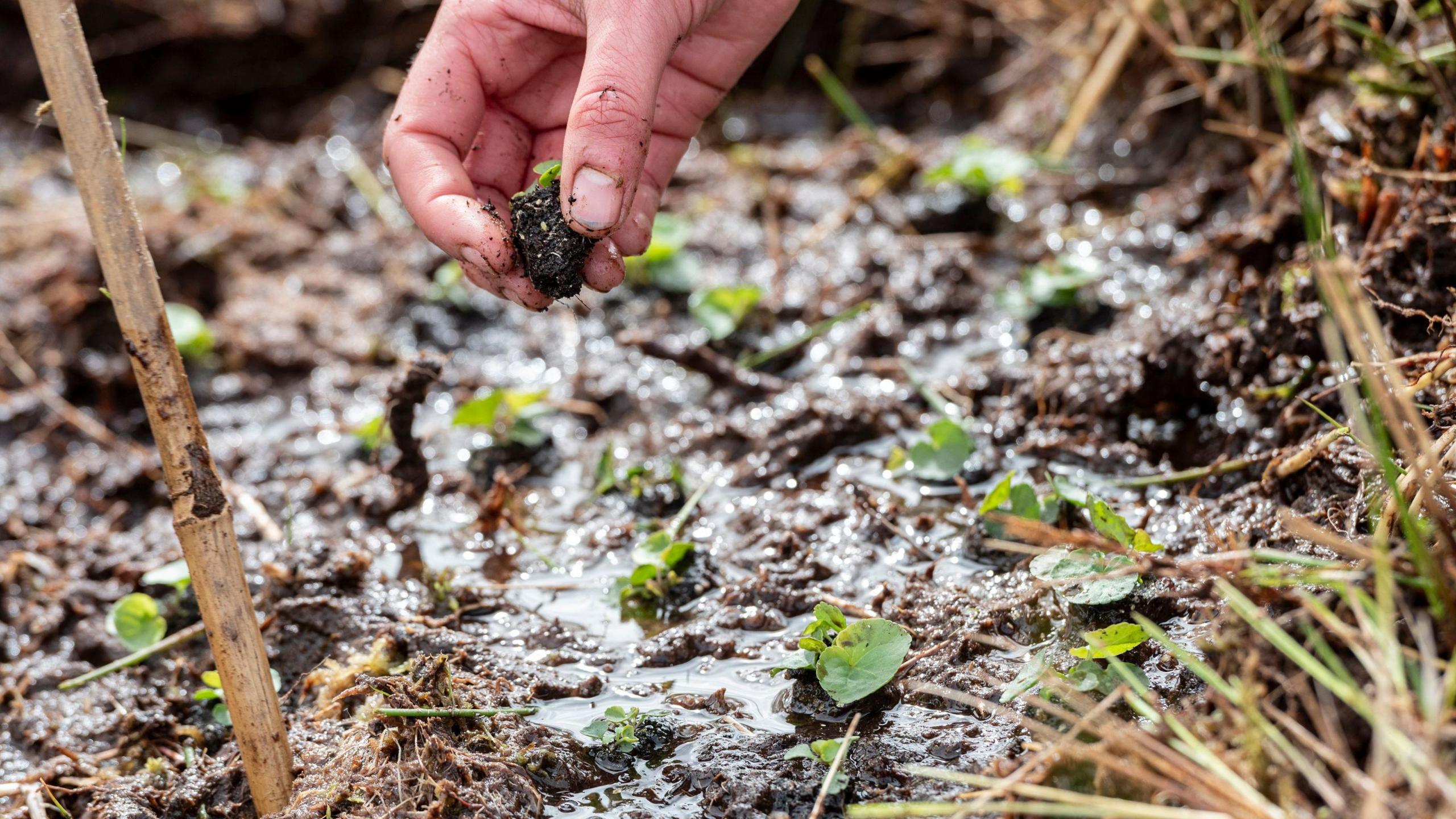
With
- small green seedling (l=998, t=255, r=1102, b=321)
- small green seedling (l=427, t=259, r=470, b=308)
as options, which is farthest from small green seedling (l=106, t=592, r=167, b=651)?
small green seedling (l=998, t=255, r=1102, b=321)

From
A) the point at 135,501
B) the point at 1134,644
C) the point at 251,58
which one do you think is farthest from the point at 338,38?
the point at 1134,644

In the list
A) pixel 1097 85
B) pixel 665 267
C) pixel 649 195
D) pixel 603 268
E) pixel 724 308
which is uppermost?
pixel 1097 85

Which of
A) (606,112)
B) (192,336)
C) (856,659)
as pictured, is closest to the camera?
(606,112)

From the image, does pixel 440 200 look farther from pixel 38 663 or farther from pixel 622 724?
pixel 38 663

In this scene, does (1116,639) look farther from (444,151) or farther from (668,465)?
(444,151)

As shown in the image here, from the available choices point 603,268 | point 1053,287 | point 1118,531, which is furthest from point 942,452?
point 603,268

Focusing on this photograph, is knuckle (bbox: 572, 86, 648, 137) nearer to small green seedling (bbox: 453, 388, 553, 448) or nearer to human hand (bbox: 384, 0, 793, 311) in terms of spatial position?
human hand (bbox: 384, 0, 793, 311)
